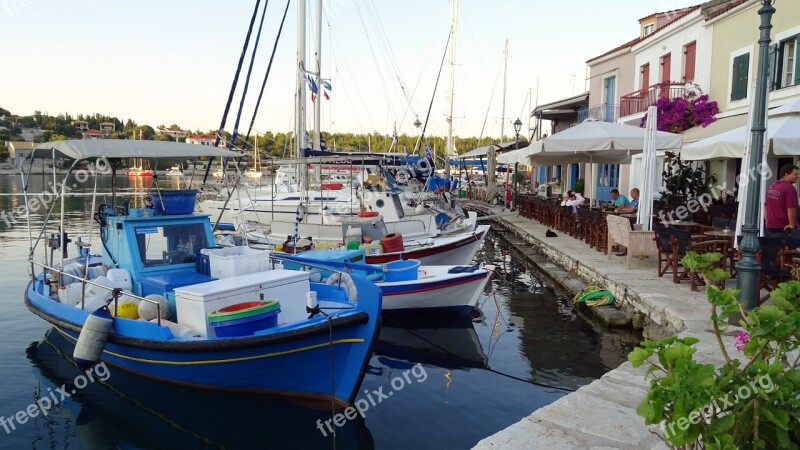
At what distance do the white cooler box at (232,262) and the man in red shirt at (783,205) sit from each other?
7.14m

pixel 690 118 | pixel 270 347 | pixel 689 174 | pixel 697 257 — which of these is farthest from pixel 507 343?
pixel 690 118

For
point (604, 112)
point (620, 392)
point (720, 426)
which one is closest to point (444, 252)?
point (620, 392)

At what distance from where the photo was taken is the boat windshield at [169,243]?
7.80 meters

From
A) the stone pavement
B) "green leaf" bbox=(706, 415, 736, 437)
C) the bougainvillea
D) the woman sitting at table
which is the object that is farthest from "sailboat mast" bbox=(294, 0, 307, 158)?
"green leaf" bbox=(706, 415, 736, 437)

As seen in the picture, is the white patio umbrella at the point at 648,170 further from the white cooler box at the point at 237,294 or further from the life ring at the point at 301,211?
the life ring at the point at 301,211

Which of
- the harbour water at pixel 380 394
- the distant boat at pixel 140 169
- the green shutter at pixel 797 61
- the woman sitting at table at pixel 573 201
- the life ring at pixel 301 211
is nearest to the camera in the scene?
the harbour water at pixel 380 394

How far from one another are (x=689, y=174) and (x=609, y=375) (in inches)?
505

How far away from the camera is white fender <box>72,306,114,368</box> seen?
6438 mm

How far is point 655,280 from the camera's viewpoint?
9703mm

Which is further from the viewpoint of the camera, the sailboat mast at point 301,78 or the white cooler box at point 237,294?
the sailboat mast at point 301,78

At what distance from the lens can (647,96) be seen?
1961cm

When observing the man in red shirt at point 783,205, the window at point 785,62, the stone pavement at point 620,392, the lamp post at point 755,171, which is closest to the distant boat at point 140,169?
the stone pavement at point 620,392

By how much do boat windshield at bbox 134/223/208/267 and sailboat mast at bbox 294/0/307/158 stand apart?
7.73m

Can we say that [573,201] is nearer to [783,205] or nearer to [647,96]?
[647,96]
